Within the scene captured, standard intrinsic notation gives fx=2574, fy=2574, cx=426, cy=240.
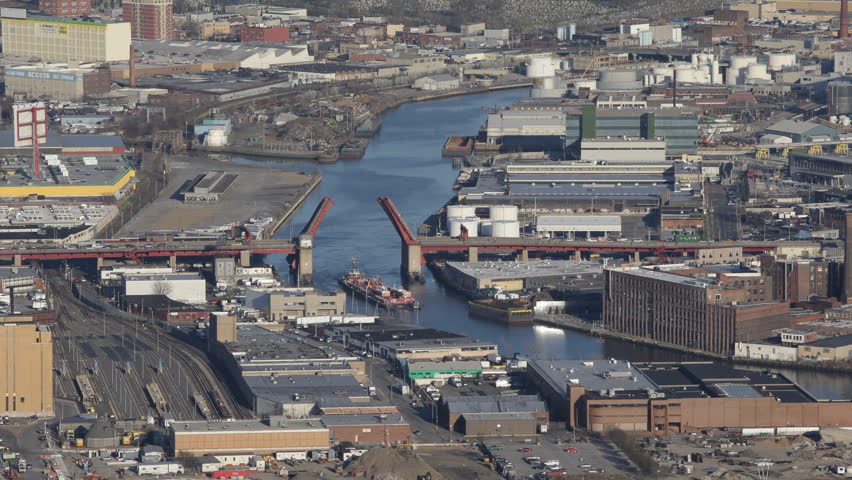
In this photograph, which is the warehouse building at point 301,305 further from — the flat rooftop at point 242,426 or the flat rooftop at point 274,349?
the flat rooftop at point 242,426

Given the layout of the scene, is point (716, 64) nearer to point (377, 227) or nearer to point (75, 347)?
point (377, 227)

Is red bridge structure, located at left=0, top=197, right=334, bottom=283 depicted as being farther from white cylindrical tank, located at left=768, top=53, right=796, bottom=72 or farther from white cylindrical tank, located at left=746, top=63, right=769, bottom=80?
white cylindrical tank, located at left=768, top=53, right=796, bottom=72

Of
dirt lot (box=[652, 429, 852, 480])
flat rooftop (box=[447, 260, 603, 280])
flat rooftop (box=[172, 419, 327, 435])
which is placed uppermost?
flat rooftop (box=[447, 260, 603, 280])

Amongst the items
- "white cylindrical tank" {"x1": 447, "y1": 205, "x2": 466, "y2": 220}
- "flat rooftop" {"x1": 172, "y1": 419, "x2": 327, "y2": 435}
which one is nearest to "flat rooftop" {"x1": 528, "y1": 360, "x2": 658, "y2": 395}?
"flat rooftop" {"x1": 172, "y1": 419, "x2": 327, "y2": 435}

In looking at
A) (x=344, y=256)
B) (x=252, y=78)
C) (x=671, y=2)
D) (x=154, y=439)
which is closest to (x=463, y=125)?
(x=252, y=78)

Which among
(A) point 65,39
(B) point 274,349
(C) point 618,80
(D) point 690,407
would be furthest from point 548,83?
(D) point 690,407

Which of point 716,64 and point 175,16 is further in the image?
point 175,16

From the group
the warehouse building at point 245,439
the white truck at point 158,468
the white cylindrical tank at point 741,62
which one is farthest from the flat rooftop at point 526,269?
the white cylindrical tank at point 741,62
